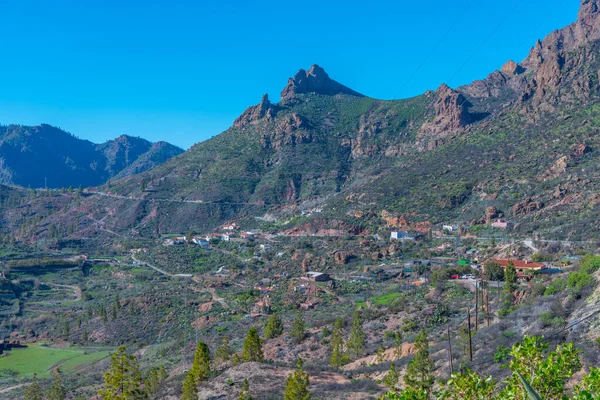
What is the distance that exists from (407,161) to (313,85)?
224 ft

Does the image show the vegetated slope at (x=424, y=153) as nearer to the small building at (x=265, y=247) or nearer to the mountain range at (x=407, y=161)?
the mountain range at (x=407, y=161)

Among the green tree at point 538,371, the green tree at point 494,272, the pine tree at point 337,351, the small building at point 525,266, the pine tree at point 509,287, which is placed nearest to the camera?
the green tree at point 538,371

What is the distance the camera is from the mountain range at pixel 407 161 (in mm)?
63656

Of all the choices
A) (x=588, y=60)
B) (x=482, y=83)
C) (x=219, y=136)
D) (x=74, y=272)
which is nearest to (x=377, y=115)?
(x=482, y=83)

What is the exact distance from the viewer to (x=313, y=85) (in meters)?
153

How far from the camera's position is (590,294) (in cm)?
2100

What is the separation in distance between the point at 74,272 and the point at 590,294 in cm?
7337

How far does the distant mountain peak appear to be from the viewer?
14612cm

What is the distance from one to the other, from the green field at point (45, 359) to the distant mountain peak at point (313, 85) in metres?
104

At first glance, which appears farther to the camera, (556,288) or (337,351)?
(337,351)

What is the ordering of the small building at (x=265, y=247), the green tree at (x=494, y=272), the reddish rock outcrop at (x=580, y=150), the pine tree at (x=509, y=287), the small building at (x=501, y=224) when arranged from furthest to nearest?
the small building at (x=265, y=247) → the reddish rock outcrop at (x=580, y=150) → the small building at (x=501, y=224) → the green tree at (x=494, y=272) → the pine tree at (x=509, y=287)

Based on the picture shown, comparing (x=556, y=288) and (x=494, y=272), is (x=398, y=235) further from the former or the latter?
(x=556, y=288)

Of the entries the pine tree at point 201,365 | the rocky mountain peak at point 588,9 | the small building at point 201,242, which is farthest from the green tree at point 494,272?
the rocky mountain peak at point 588,9

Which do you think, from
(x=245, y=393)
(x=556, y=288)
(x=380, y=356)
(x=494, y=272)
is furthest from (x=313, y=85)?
(x=245, y=393)
